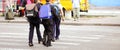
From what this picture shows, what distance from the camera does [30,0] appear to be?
1622 centimetres

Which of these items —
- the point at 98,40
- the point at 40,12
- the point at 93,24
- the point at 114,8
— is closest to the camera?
the point at 40,12

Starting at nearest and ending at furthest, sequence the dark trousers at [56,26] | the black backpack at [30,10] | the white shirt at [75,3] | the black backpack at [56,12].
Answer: the black backpack at [30,10], the black backpack at [56,12], the dark trousers at [56,26], the white shirt at [75,3]

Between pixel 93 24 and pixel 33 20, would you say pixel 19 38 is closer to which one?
pixel 33 20

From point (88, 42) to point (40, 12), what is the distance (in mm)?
2502

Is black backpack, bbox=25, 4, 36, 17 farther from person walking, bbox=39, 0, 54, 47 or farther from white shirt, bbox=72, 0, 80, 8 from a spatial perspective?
white shirt, bbox=72, 0, 80, 8

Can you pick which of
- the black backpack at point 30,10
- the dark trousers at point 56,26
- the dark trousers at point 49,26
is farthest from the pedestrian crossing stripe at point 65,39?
the black backpack at point 30,10

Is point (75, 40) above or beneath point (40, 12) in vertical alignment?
beneath

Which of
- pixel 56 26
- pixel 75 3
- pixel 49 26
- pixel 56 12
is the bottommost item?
pixel 56 26

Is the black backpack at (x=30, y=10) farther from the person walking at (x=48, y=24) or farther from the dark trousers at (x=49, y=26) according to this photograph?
the dark trousers at (x=49, y=26)

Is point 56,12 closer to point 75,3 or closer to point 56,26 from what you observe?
point 56,26

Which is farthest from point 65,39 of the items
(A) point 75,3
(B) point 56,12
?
(A) point 75,3

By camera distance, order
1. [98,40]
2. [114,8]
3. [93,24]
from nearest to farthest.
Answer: [98,40]
[93,24]
[114,8]

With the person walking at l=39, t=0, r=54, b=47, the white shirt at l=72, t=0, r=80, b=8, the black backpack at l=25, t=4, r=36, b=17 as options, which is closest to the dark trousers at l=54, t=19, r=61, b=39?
the person walking at l=39, t=0, r=54, b=47

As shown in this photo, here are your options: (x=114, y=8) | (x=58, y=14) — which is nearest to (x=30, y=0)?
(x=58, y=14)
